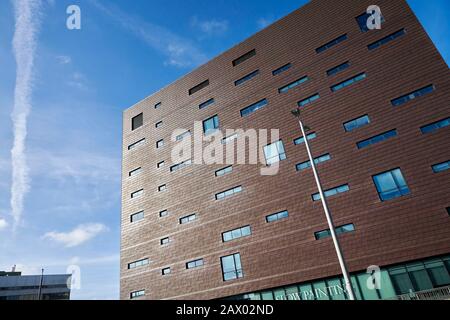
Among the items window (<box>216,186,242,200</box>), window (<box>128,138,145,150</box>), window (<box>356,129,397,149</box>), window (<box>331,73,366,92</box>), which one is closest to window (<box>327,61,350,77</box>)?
window (<box>331,73,366,92</box>)

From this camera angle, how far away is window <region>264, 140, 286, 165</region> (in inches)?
1068

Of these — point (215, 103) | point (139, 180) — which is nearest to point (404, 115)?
point (215, 103)

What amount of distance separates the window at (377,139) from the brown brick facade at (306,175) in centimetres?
43

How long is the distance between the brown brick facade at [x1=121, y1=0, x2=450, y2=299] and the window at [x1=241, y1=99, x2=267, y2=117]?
0.58 meters

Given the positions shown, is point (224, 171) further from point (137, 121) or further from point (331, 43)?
point (137, 121)

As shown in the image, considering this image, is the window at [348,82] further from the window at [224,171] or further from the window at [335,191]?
the window at [224,171]

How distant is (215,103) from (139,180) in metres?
14.0

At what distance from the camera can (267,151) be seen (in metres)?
28.2

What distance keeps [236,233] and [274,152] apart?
27.9 ft

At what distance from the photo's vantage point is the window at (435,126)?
21.2m

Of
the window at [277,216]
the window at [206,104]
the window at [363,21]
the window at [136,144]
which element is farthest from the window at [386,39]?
the window at [136,144]

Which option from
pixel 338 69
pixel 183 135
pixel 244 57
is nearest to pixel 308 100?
pixel 338 69
